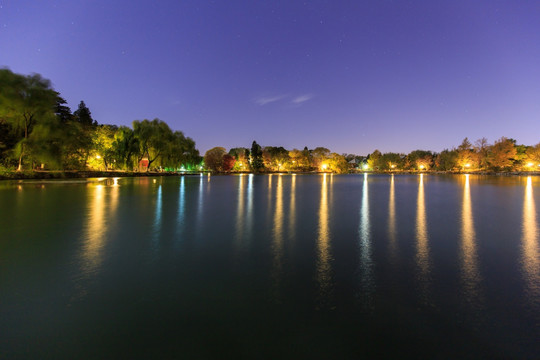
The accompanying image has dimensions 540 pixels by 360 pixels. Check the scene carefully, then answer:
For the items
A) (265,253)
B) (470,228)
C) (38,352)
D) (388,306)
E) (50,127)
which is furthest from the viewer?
(50,127)

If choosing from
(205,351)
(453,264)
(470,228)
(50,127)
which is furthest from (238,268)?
(50,127)

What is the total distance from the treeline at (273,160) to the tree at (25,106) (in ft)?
226

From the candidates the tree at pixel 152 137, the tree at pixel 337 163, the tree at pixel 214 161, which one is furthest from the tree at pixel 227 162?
the tree at pixel 152 137

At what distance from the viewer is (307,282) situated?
16.0 ft

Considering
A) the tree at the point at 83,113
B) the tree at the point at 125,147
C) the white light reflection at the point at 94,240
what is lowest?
the white light reflection at the point at 94,240

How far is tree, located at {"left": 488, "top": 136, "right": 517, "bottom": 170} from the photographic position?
91.3 metres

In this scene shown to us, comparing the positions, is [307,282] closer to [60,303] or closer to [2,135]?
[60,303]

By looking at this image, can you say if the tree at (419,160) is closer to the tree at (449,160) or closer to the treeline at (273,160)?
the tree at (449,160)

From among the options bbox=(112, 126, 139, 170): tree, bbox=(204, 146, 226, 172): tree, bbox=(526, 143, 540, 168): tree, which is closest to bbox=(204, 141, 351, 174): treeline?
bbox=(204, 146, 226, 172): tree

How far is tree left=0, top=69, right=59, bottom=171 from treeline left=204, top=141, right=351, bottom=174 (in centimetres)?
6884

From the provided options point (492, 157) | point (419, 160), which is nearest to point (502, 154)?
point (492, 157)

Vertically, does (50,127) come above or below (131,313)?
above

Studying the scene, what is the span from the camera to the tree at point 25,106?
32688 mm

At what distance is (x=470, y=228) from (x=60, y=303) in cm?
1107
